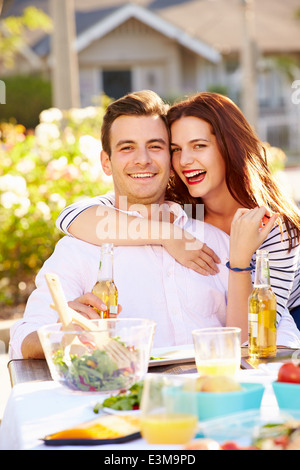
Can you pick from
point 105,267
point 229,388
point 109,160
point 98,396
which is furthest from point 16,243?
point 229,388

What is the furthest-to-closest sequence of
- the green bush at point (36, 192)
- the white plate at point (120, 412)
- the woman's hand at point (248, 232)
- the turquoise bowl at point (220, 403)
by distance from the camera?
the green bush at point (36, 192)
the woman's hand at point (248, 232)
the white plate at point (120, 412)
the turquoise bowl at point (220, 403)

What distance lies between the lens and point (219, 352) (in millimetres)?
1962

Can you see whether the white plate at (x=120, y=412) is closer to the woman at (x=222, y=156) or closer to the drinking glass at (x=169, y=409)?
the drinking glass at (x=169, y=409)

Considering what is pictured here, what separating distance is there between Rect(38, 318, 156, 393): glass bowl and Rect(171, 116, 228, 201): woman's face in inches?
56.0

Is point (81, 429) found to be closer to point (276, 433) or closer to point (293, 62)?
point (276, 433)

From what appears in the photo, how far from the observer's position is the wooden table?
2.32 m

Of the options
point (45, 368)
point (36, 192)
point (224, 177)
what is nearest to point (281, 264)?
point (224, 177)

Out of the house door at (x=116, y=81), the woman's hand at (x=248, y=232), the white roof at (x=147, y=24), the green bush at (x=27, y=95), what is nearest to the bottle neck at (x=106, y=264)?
the woman's hand at (x=248, y=232)

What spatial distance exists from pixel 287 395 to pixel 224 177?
1791mm

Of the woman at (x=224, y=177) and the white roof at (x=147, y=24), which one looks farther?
the white roof at (x=147, y=24)

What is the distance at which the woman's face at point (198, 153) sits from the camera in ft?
11.0

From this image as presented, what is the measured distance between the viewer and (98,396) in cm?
205

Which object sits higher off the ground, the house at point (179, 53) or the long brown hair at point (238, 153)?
the house at point (179, 53)

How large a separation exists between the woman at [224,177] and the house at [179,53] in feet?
63.1
